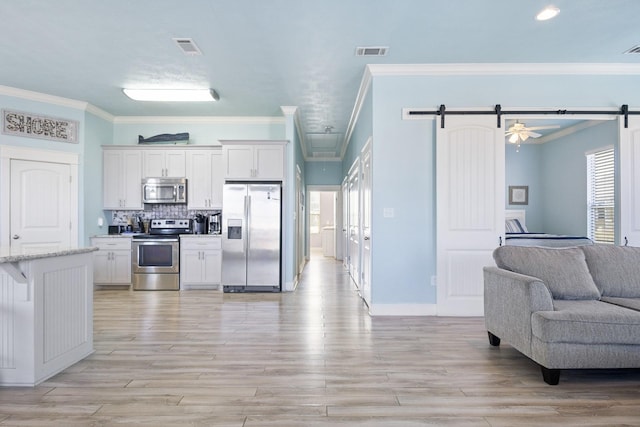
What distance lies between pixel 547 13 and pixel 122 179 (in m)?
6.00

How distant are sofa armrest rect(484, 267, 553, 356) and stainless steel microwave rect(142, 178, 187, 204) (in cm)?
470

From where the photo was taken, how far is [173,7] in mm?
3029

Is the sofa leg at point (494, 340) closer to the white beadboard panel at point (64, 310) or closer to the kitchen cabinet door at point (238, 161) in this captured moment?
the white beadboard panel at point (64, 310)

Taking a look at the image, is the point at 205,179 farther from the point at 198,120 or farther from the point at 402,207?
the point at 402,207

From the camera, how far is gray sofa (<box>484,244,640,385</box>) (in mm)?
2354

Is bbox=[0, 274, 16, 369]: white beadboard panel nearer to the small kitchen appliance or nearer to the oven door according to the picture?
the oven door

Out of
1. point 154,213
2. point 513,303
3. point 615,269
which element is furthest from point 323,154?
point 513,303

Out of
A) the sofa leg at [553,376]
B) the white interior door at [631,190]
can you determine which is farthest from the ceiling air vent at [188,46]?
the white interior door at [631,190]

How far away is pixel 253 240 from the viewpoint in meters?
5.58

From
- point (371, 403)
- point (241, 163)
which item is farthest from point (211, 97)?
point (371, 403)

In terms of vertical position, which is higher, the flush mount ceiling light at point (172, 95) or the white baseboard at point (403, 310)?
the flush mount ceiling light at point (172, 95)

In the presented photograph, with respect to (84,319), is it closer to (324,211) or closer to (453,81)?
(453,81)

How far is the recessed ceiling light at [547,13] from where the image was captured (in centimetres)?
303

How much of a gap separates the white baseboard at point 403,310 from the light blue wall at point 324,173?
6049mm
